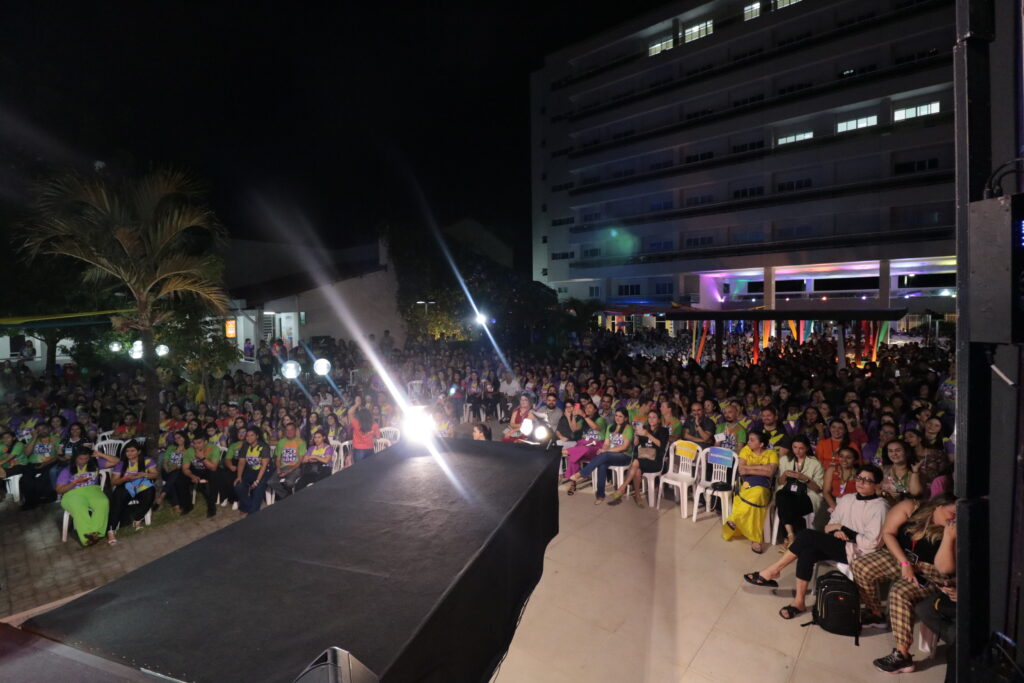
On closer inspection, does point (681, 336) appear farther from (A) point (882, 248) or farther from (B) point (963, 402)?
(B) point (963, 402)

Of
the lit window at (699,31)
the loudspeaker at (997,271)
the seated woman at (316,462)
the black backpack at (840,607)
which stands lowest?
the black backpack at (840,607)

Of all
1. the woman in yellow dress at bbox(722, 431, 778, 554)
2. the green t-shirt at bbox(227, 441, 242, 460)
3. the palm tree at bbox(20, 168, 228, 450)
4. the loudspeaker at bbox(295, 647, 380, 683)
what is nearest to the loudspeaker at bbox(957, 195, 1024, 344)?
the loudspeaker at bbox(295, 647, 380, 683)

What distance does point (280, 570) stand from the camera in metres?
2.35

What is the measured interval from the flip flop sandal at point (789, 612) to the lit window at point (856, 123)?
30720 mm

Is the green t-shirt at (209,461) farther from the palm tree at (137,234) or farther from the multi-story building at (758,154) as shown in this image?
the multi-story building at (758,154)

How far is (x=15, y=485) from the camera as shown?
281 inches

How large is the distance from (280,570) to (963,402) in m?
3.05

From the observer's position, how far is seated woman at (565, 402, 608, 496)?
7629 millimetres

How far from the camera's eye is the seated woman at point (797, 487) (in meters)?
5.24

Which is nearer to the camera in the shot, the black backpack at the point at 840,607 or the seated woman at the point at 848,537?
the black backpack at the point at 840,607

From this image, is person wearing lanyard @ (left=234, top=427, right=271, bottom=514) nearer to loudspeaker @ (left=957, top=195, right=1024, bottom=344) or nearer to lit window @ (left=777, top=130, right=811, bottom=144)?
loudspeaker @ (left=957, top=195, right=1024, bottom=344)

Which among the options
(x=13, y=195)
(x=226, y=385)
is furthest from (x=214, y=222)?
(x=13, y=195)

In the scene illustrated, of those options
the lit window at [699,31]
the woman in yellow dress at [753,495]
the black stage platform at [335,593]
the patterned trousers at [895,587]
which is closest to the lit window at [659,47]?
the lit window at [699,31]

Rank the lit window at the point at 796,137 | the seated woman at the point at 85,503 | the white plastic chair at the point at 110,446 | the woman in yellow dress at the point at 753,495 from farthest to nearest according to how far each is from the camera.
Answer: the lit window at the point at 796,137 < the white plastic chair at the point at 110,446 < the seated woman at the point at 85,503 < the woman in yellow dress at the point at 753,495
